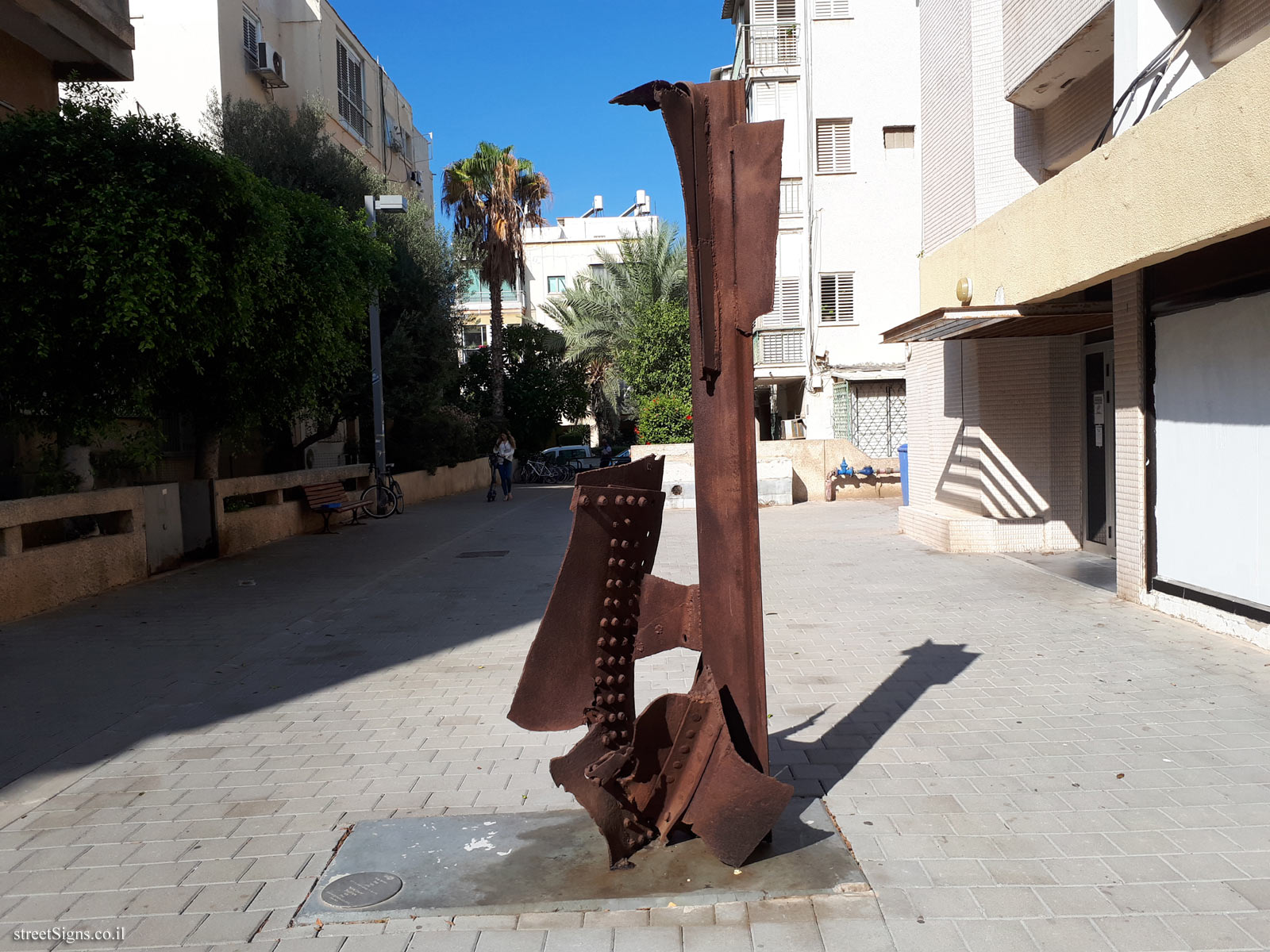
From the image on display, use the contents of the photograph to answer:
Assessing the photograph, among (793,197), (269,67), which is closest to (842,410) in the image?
(793,197)

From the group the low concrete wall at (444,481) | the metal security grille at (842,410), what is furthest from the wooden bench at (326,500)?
the metal security grille at (842,410)

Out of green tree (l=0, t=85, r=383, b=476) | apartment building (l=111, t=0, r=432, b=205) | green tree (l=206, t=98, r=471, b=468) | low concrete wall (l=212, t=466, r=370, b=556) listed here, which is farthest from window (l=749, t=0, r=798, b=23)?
green tree (l=0, t=85, r=383, b=476)

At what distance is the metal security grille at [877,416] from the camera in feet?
76.6

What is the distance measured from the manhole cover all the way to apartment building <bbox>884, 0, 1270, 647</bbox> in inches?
217

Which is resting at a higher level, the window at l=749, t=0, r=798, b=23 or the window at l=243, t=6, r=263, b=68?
the window at l=749, t=0, r=798, b=23

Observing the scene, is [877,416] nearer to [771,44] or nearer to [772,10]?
[771,44]

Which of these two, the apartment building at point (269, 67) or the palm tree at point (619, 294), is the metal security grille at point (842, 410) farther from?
the apartment building at point (269, 67)

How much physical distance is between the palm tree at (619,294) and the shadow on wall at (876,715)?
74.6 feet

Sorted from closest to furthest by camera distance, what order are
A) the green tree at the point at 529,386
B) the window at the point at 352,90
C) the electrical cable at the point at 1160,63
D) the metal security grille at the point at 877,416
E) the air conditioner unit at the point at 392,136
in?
the electrical cable at the point at 1160,63
the metal security grille at the point at 877,416
the window at the point at 352,90
the air conditioner unit at the point at 392,136
the green tree at the point at 529,386

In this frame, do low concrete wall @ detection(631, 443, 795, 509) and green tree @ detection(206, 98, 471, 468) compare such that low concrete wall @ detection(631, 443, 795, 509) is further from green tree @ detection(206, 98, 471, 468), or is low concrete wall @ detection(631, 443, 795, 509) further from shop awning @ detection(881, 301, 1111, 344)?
shop awning @ detection(881, 301, 1111, 344)

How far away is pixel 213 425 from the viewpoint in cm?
1358

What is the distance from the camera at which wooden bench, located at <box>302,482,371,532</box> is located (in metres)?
16.3

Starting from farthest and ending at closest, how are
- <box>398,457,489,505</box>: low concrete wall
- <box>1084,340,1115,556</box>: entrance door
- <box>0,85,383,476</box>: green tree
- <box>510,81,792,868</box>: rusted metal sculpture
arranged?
<box>398,457,489,505</box>: low concrete wall, <box>1084,340,1115,556</box>: entrance door, <box>0,85,383,476</box>: green tree, <box>510,81,792,868</box>: rusted metal sculpture

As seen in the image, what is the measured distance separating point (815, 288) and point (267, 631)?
18444mm
